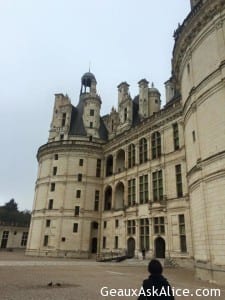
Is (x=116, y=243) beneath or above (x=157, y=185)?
beneath

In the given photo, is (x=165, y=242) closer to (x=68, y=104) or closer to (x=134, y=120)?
(x=134, y=120)

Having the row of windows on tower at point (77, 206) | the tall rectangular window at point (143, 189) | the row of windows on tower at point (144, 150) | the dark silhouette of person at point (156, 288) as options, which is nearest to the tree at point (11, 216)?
the row of windows on tower at point (77, 206)

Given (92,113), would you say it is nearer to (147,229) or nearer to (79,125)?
(79,125)

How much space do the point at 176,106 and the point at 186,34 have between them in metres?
11.7

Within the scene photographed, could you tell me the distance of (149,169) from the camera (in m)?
32.6

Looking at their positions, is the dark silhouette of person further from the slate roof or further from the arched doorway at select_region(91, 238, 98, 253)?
the slate roof

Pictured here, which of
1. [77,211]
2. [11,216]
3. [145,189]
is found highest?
[11,216]

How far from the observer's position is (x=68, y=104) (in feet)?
155

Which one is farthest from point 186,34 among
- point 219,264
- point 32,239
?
point 32,239

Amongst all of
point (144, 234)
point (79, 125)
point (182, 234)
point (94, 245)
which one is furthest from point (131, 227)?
point (79, 125)

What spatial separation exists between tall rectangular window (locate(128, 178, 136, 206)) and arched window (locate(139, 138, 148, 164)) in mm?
2828

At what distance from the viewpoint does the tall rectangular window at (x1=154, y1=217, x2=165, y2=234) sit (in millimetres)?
29109

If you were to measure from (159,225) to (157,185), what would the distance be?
4.37 m

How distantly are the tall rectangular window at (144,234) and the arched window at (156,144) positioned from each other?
7573mm
